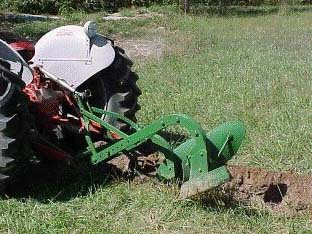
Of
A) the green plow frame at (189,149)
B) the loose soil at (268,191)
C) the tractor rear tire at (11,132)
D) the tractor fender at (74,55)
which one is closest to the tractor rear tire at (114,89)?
the tractor fender at (74,55)

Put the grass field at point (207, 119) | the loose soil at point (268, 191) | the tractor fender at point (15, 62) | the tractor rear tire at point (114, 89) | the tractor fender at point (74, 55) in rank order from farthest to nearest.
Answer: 1. the tractor rear tire at point (114, 89)
2. the tractor fender at point (74, 55)
3. the tractor fender at point (15, 62)
4. the loose soil at point (268, 191)
5. the grass field at point (207, 119)

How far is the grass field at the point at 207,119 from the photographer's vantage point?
3732mm

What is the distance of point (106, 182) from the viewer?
4.37m

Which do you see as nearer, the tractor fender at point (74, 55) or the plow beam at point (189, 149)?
the plow beam at point (189, 149)

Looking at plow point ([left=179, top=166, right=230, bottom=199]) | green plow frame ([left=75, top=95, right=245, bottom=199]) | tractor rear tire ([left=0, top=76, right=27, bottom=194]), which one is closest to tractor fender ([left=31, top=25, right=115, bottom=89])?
green plow frame ([left=75, top=95, right=245, bottom=199])

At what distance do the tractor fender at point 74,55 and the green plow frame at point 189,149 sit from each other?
37cm

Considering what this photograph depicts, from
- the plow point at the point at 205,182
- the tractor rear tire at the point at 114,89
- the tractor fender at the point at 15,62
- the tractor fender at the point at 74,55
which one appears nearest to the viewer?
the plow point at the point at 205,182

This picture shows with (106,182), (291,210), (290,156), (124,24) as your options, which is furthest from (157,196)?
(124,24)

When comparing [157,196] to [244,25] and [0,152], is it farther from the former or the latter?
[244,25]

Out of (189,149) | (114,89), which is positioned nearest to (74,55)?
(114,89)

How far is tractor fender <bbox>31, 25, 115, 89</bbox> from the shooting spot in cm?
452

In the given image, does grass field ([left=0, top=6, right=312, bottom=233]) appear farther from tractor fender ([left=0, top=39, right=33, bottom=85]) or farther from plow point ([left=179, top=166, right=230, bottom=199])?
tractor fender ([left=0, top=39, right=33, bottom=85])

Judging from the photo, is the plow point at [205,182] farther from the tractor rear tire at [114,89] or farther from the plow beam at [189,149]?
the tractor rear tire at [114,89]

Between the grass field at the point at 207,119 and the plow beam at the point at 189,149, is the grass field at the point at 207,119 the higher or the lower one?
the lower one
